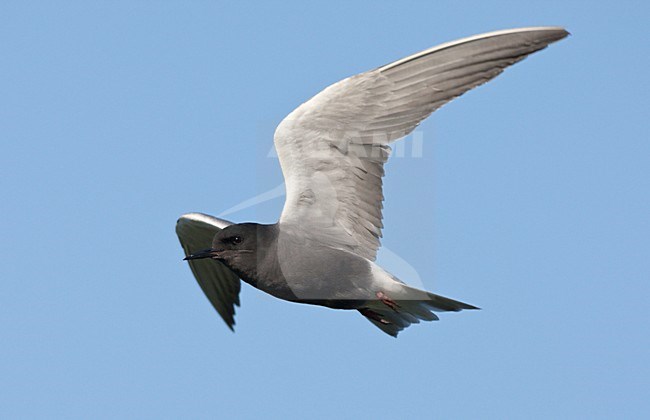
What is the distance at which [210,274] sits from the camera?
1695cm

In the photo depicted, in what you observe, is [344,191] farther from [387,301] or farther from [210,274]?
[210,274]

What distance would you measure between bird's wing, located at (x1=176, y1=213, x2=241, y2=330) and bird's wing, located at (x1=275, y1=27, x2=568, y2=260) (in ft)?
11.7

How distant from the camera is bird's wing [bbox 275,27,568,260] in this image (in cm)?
1131

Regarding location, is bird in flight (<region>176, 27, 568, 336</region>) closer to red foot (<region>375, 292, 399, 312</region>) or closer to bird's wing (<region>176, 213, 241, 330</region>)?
red foot (<region>375, 292, 399, 312</region>)

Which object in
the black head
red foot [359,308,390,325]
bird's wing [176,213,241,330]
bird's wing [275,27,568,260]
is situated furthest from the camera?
bird's wing [176,213,241,330]

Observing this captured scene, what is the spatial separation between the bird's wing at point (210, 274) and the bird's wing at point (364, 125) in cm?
357

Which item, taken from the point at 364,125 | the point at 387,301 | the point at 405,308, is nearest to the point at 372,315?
the point at 405,308

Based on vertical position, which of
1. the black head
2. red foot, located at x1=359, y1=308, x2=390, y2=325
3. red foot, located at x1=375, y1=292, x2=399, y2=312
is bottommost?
red foot, located at x1=359, y1=308, x2=390, y2=325

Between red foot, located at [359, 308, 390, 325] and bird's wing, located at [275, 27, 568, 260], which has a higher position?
bird's wing, located at [275, 27, 568, 260]

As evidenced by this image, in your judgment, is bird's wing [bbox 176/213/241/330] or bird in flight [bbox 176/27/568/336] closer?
bird in flight [bbox 176/27/568/336]

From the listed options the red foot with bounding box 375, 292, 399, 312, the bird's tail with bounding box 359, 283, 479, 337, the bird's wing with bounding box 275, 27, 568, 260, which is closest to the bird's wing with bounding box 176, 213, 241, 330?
the bird's tail with bounding box 359, 283, 479, 337

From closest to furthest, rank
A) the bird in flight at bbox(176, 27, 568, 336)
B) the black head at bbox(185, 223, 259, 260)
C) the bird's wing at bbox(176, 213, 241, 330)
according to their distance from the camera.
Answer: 1. the bird in flight at bbox(176, 27, 568, 336)
2. the black head at bbox(185, 223, 259, 260)
3. the bird's wing at bbox(176, 213, 241, 330)

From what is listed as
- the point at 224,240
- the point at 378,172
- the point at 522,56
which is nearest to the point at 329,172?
the point at 378,172

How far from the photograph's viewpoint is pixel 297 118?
39.1ft
